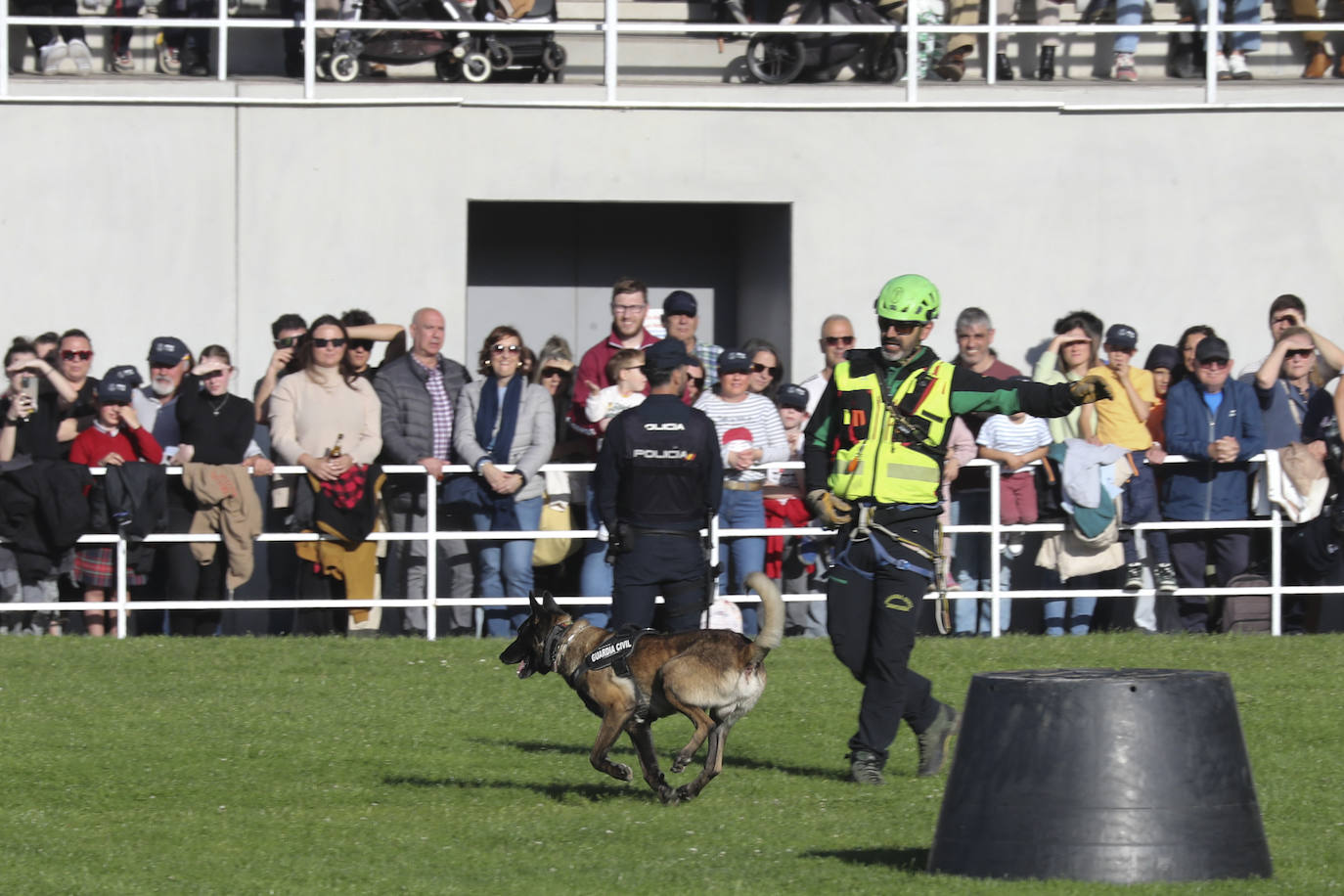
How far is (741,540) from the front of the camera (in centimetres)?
1347

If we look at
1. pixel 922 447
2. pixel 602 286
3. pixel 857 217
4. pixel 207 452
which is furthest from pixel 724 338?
pixel 922 447

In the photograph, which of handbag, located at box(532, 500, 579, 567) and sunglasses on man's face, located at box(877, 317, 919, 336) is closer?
sunglasses on man's face, located at box(877, 317, 919, 336)

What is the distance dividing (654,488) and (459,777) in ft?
5.81

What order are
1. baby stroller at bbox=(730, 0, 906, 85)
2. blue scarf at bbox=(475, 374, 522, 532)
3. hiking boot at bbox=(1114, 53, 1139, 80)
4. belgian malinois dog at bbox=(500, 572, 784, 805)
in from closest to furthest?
belgian malinois dog at bbox=(500, 572, 784, 805), blue scarf at bbox=(475, 374, 522, 532), baby stroller at bbox=(730, 0, 906, 85), hiking boot at bbox=(1114, 53, 1139, 80)

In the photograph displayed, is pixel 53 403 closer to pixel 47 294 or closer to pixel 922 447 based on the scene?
pixel 47 294

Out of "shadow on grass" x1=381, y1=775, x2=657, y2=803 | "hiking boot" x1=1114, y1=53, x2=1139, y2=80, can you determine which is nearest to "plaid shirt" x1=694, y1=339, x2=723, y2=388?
"hiking boot" x1=1114, y1=53, x2=1139, y2=80

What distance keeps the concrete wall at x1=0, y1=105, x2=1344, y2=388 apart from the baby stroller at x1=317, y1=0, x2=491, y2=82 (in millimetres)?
617

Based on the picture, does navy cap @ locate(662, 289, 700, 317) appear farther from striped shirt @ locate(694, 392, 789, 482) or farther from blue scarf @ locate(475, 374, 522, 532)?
blue scarf @ locate(475, 374, 522, 532)

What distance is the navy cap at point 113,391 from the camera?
13.4m

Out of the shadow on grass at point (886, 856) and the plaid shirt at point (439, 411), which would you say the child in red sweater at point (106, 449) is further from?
the shadow on grass at point (886, 856)

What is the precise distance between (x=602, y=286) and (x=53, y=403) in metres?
6.13

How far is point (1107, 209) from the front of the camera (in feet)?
56.3

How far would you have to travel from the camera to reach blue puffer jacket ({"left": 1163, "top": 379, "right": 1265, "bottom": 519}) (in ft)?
45.6

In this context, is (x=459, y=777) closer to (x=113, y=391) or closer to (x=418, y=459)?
(x=418, y=459)
